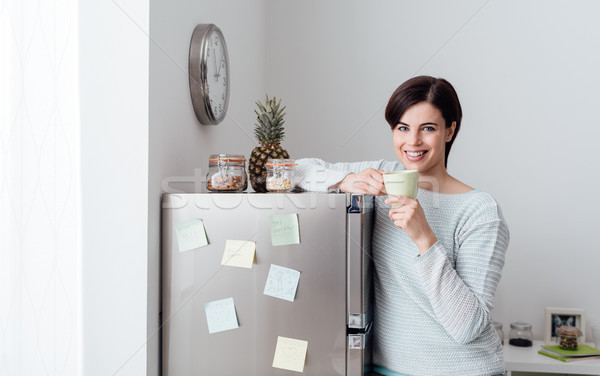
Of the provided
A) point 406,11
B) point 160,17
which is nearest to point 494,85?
point 406,11

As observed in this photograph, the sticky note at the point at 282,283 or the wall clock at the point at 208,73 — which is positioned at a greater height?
the wall clock at the point at 208,73

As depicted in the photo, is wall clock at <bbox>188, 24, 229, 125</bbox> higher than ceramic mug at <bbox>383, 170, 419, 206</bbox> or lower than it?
higher

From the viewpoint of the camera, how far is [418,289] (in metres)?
1.25

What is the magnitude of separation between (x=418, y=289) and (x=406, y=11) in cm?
184

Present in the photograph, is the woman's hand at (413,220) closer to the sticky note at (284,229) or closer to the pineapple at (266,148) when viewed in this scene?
the sticky note at (284,229)

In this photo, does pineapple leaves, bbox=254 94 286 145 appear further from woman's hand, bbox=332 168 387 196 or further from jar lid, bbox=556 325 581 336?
jar lid, bbox=556 325 581 336

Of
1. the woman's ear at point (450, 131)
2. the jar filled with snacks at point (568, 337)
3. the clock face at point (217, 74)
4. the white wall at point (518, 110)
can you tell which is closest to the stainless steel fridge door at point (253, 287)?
the woman's ear at point (450, 131)

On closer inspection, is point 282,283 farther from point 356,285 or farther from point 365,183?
point 365,183

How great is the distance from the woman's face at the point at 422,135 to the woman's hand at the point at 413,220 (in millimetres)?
230

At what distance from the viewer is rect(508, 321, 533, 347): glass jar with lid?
7.70 ft

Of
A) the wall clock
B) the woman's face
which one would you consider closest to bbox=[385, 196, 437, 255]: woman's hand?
the woman's face

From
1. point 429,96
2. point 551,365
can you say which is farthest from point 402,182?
point 551,365

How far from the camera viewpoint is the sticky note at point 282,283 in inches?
50.2

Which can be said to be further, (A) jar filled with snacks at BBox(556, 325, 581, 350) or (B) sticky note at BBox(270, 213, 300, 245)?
(A) jar filled with snacks at BBox(556, 325, 581, 350)
